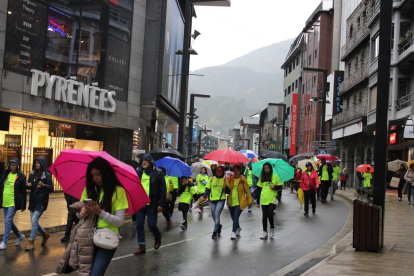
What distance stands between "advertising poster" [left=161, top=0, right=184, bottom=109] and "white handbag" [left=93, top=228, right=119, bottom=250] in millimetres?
24456

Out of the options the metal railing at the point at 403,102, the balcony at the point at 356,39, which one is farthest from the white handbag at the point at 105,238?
the balcony at the point at 356,39

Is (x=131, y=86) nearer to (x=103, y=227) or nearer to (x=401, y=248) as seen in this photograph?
(x=401, y=248)

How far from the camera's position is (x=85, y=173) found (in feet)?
19.2

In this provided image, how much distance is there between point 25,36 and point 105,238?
1553cm

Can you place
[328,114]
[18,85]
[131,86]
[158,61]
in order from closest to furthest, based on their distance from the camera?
[18,85] → [131,86] → [158,61] → [328,114]

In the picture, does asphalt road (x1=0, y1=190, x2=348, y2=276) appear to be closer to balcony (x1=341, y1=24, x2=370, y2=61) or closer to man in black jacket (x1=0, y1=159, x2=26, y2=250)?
man in black jacket (x1=0, y1=159, x2=26, y2=250)

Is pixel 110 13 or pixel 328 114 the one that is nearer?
pixel 110 13

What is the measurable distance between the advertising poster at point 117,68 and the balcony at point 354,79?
1914cm

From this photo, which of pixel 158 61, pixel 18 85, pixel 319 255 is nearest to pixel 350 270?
pixel 319 255

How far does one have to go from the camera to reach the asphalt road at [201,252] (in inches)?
324

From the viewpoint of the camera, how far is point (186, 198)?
14883 mm

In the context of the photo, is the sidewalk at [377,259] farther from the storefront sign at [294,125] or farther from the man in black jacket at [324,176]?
the storefront sign at [294,125]

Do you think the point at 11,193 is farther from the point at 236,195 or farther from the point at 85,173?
the point at 236,195

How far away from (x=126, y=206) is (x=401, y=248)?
6.69 meters
